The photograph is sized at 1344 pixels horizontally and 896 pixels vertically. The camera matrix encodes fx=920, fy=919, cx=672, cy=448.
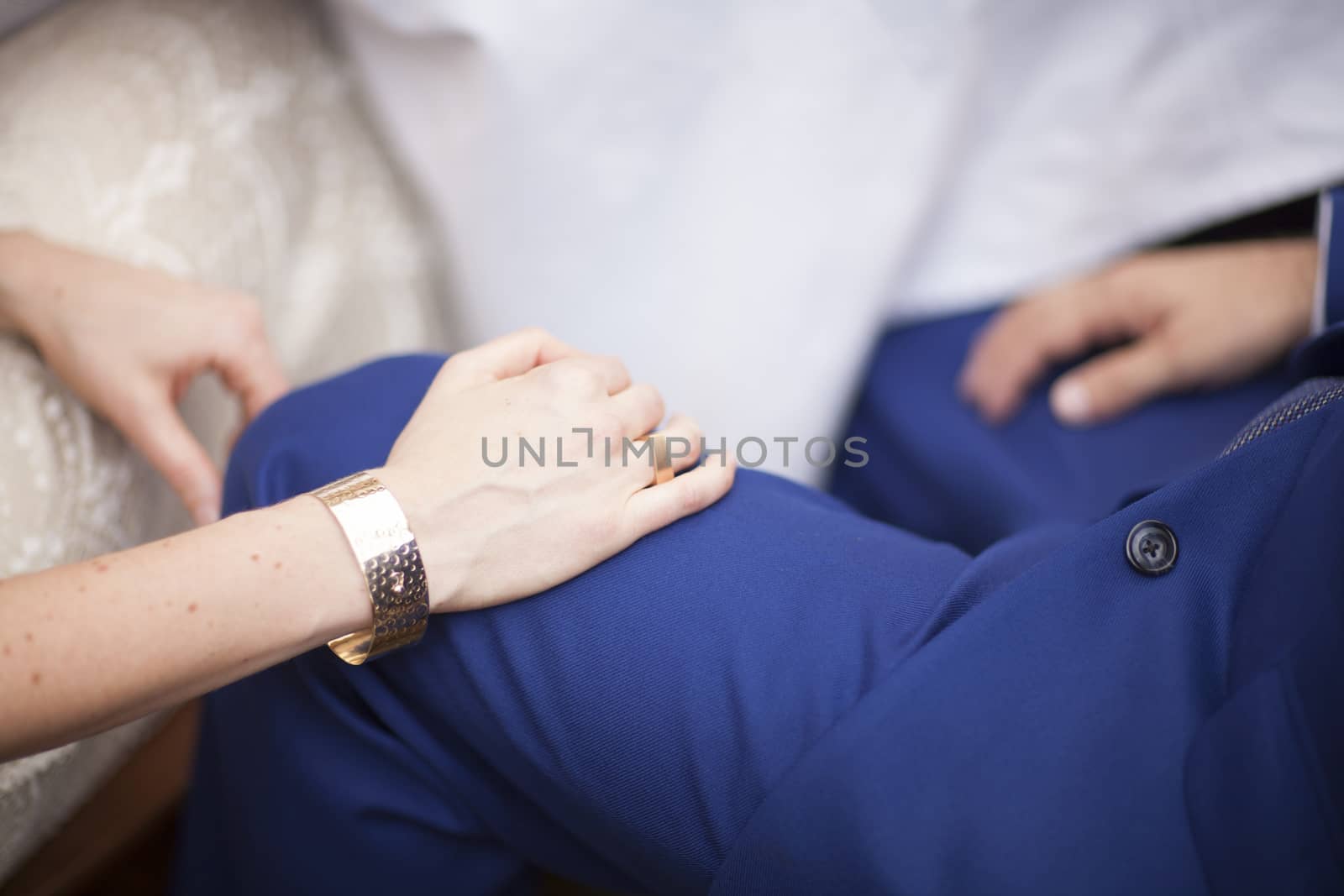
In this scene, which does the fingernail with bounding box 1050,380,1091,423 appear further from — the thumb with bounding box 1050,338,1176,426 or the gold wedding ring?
the gold wedding ring

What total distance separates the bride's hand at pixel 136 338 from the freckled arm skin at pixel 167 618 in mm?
197

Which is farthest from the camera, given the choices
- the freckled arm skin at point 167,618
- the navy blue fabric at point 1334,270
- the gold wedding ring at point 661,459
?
the navy blue fabric at point 1334,270

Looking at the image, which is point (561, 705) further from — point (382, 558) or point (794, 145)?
point (794, 145)

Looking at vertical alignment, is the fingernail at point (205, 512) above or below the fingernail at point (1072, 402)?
above

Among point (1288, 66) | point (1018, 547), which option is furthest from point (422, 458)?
point (1288, 66)

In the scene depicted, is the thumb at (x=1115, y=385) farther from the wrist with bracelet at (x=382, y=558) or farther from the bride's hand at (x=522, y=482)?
the wrist with bracelet at (x=382, y=558)

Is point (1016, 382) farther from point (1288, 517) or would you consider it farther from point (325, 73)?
point (325, 73)

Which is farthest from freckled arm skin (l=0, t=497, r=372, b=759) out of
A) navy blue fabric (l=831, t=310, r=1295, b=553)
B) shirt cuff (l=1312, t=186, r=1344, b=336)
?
shirt cuff (l=1312, t=186, r=1344, b=336)

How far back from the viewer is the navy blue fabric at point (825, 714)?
1.44ft

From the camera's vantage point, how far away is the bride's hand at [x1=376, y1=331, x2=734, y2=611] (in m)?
0.53

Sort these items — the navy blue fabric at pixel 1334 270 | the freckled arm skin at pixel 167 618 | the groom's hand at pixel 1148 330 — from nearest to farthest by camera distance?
the freckled arm skin at pixel 167 618 → the navy blue fabric at pixel 1334 270 → the groom's hand at pixel 1148 330

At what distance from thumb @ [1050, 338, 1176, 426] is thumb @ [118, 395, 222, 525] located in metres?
0.73

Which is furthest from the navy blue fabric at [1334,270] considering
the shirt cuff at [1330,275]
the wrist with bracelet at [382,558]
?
the wrist with bracelet at [382,558]

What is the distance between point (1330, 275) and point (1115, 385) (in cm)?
18
